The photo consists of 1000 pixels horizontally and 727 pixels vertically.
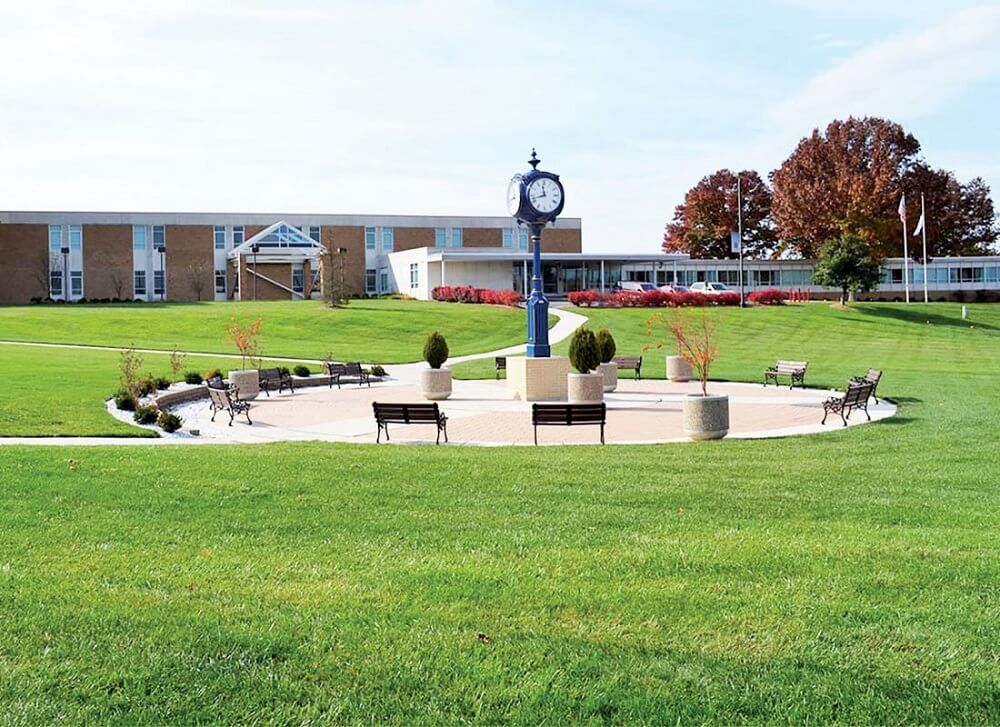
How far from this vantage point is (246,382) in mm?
24797

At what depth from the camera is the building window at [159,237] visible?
7806cm

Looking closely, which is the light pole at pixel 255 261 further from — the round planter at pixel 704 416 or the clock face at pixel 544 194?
the round planter at pixel 704 416

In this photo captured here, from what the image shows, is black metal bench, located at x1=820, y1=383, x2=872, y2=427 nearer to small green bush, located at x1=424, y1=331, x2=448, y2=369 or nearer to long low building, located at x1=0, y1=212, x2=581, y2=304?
small green bush, located at x1=424, y1=331, x2=448, y2=369

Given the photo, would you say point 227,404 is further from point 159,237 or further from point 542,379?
point 159,237

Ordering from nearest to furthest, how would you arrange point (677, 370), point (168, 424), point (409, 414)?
point (409, 414), point (168, 424), point (677, 370)

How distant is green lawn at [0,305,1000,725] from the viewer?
4961 mm

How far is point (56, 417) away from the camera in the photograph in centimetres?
1855

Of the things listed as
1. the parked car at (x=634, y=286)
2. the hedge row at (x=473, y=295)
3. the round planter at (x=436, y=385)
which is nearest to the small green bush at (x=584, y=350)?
the round planter at (x=436, y=385)

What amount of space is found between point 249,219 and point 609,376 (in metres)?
59.2

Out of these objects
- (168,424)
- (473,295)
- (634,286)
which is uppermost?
(634,286)

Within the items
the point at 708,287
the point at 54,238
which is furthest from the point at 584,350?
the point at 54,238

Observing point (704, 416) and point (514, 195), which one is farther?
point (514, 195)

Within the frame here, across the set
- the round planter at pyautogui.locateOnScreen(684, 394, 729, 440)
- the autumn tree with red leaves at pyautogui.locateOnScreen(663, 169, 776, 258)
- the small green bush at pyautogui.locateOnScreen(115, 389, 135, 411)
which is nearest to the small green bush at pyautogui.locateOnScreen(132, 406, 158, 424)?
the small green bush at pyautogui.locateOnScreen(115, 389, 135, 411)

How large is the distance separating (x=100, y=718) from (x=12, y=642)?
1.21 m
